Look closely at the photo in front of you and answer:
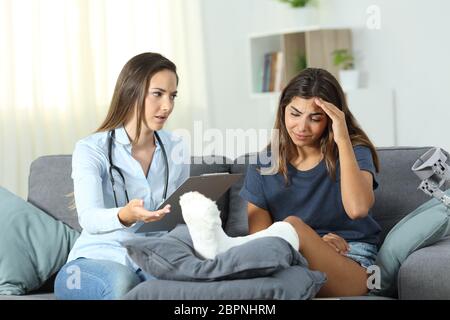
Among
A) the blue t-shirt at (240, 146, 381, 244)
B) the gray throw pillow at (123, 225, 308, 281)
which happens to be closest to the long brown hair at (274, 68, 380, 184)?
the blue t-shirt at (240, 146, 381, 244)

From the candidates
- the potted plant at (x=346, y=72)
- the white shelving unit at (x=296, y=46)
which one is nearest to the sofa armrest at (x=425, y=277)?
the potted plant at (x=346, y=72)

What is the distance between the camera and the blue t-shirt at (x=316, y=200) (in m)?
2.26

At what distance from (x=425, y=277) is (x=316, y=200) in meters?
0.41

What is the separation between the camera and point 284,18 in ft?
15.7

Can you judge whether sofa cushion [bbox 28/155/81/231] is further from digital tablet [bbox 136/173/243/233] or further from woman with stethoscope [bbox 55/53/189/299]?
digital tablet [bbox 136/173/243/233]

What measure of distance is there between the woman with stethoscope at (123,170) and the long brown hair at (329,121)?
0.29m

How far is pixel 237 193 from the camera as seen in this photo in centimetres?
263

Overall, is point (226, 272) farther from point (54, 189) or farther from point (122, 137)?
point (54, 189)

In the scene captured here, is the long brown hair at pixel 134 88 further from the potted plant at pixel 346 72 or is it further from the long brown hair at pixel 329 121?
the potted plant at pixel 346 72

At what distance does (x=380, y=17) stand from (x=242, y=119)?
1167 mm

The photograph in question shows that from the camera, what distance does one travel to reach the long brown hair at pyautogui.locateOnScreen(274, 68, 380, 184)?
2248 millimetres

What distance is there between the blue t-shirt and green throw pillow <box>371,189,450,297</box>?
95 millimetres

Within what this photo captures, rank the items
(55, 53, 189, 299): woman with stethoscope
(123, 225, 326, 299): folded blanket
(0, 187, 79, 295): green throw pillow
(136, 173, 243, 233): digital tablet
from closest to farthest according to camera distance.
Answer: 1. (123, 225, 326, 299): folded blanket
2. (136, 173, 243, 233): digital tablet
3. (55, 53, 189, 299): woman with stethoscope
4. (0, 187, 79, 295): green throw pillow

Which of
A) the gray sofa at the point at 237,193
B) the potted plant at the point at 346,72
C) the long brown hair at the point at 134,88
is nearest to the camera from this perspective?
the long brown hair at the point at 134,88
